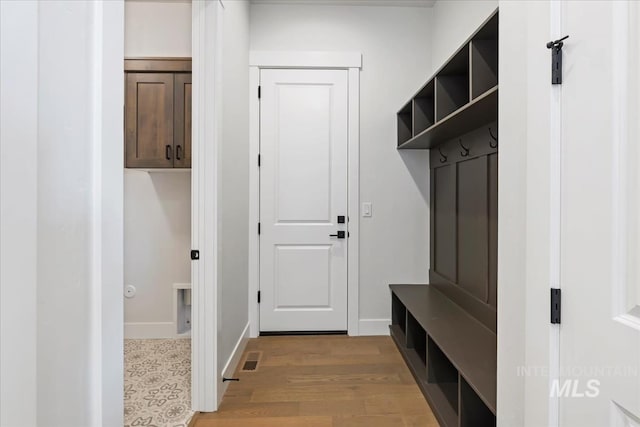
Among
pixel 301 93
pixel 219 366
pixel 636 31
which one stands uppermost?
pixel 301 93

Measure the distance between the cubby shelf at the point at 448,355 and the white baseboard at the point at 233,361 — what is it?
1.23 metres

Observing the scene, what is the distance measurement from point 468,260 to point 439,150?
1011 mm

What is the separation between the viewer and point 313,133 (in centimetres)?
305

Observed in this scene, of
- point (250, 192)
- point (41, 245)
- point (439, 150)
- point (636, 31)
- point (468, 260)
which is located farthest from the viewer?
point (250, 192)

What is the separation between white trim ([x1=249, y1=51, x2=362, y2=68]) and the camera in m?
3.01

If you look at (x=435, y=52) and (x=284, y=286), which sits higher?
(x=435, y=52)

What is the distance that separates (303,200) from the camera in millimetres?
3053

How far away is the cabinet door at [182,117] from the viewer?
2600 mm

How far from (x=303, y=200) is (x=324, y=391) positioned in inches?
61.9

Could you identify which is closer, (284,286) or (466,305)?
(466,305)

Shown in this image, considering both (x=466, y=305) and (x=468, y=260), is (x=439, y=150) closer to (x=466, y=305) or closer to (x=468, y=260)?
(x=468, y=260)

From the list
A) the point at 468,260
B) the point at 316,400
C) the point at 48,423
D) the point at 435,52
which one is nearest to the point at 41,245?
the point at 48,423

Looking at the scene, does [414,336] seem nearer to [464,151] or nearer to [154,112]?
[464,151]

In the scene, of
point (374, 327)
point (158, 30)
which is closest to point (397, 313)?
point (374, 327)
